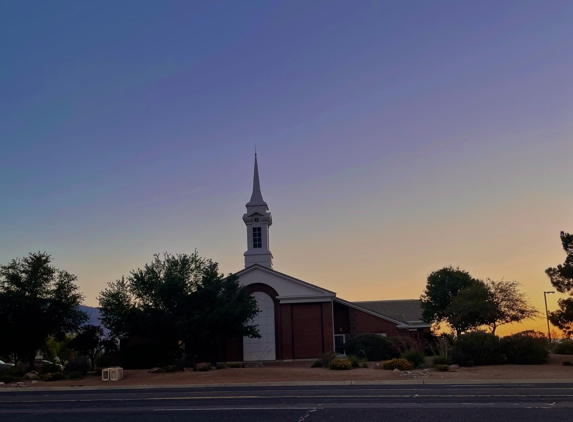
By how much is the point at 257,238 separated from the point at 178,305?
1512 cm

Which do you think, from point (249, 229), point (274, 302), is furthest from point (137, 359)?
point (249, 229)

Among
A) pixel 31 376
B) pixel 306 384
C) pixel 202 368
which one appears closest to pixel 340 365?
pixel 306 384

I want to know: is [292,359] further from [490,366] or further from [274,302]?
[490,366]

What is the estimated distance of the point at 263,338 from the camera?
4197cm

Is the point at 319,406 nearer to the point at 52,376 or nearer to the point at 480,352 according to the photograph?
the point at 480,352

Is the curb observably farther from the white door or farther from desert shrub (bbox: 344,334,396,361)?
the white door

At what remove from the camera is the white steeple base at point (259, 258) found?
153ft

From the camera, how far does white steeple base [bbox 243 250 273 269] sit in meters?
46.8

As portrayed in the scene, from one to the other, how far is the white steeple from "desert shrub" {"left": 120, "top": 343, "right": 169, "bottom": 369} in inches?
574

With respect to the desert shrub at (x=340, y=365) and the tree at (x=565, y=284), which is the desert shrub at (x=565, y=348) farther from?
the desert shrub at (x=340, y=365)

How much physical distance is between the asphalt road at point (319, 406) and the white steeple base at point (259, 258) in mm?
27678

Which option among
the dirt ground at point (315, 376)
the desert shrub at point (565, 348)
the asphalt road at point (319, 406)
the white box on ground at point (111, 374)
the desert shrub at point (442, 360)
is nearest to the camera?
the asphalt road at point (319, 406)

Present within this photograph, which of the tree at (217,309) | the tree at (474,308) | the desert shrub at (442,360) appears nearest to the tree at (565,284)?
the tree at (474,308)

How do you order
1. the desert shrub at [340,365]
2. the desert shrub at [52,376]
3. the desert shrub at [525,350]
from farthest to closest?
1. the desert shrub at [525,350]
2. the desert shrub at [52,376]
3. the desert shrub at [340,365]
